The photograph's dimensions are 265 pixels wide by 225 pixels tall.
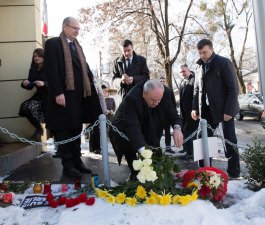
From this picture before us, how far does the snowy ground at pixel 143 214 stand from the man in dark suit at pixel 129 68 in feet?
7.98

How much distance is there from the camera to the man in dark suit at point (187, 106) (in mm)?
6281

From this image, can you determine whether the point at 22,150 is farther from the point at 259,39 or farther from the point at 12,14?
the point at 259,39

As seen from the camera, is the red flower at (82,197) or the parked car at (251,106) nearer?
the red flower at (82,197)

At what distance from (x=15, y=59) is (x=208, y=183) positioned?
4366 millimetres

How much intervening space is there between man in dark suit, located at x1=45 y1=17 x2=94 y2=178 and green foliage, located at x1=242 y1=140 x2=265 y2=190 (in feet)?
6.68

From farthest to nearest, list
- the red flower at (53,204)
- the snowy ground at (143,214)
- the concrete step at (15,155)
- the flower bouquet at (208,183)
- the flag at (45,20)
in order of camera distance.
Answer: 1. the flag at (45,20)
2. the concrete step at (15,155)
3. the flower bouquet at (208,183)
4. the red flower at (53,204)
5. the snowy ground at (143,214)

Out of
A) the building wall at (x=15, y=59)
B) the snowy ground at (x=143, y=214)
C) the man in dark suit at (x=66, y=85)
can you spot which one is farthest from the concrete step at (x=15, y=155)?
the snowy ground at (x=143, y=214)

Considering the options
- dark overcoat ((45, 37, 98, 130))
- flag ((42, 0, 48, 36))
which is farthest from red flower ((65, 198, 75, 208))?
flag ((42, 0, 48, 36))

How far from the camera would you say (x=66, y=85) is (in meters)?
4.39

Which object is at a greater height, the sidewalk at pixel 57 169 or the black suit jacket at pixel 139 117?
the black suit jacket at pixel 139 117

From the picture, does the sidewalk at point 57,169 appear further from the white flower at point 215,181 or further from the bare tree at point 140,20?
the bare tree at point 140,20

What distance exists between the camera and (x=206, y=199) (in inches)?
143

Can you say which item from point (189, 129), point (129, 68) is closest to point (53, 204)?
point (129, 68)

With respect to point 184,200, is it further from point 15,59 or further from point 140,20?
point 140,20
